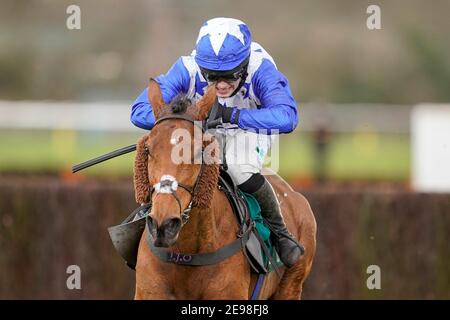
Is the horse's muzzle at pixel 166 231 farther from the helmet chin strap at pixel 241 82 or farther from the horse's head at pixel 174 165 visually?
the helmet chin strap at pixel 241 82

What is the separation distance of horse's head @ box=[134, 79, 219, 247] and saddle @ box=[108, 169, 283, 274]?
492mm

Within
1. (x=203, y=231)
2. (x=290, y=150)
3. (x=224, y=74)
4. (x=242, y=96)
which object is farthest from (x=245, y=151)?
(x=290, y=150)

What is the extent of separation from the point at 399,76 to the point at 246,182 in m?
23.9

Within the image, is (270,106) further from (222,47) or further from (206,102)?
(206,102)

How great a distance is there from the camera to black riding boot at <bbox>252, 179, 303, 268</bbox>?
6.70m

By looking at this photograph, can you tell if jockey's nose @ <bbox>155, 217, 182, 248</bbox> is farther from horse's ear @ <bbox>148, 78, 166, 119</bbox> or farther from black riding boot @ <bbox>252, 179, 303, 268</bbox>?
black riding boot @ <bbox>252, 179, 303, 268</bbox>

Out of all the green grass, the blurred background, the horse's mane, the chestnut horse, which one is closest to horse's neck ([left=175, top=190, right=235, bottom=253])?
the chestnut horse

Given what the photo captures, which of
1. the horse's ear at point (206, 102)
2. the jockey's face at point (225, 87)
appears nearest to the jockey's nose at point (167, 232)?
the horse's ear at point (206, 102)

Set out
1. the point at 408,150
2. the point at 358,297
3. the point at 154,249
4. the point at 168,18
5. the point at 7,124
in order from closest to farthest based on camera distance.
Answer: the point at 154,249
the point at 358,297
the point at 7,124
the point at 408,150
the point at 168,18

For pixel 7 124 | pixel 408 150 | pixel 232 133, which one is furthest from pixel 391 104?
pixel 232 133

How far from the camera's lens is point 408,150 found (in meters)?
24.5

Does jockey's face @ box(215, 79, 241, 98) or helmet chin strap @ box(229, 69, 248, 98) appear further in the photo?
helmet chin strap @ box(229, 69, 248, 98)

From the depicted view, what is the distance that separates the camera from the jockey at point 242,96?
20.9 ft
